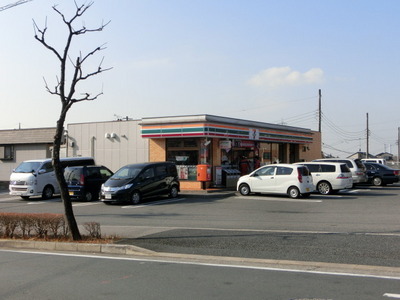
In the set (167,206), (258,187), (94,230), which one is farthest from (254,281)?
(258,187)

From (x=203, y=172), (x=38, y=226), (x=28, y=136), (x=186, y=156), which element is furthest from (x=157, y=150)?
(x=38, y=226)

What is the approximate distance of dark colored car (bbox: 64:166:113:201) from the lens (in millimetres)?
20266

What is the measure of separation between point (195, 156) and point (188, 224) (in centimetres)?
1218

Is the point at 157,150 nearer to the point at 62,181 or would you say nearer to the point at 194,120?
the point at 194,120

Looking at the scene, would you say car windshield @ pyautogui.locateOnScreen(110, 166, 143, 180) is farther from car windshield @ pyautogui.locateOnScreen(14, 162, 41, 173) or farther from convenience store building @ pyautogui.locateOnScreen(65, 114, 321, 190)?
car windshield @ pyautogui.locateOnScreen(14, 162, 41, 173)

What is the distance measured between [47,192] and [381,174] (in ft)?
67.0

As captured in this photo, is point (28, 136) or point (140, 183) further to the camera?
point (28, 136)

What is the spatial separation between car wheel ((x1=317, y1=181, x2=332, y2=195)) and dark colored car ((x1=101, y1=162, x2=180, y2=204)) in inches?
291

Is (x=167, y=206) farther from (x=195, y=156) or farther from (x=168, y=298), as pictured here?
(x=168, y=298)

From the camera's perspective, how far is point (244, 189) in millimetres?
21250

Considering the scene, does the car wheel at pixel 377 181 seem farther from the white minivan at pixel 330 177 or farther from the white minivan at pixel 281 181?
the white minivan at pixel 281 181

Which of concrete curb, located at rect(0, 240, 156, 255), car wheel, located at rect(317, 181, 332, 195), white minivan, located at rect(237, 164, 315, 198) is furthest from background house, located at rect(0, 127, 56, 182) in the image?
concrete curb, located at rect(0, 240, 156, 255)

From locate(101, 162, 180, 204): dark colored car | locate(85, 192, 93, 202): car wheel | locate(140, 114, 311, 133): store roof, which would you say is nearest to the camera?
locate(101, 162, 180, 204): dark colored car

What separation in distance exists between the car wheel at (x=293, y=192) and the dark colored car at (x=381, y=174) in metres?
10.1
